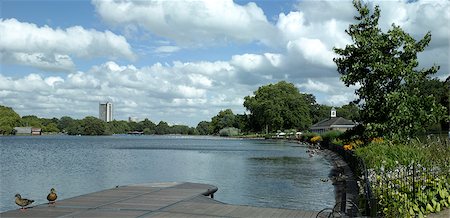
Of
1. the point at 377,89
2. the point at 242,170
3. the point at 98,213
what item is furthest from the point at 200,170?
the point at 98,213

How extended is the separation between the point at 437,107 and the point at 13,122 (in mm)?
189497

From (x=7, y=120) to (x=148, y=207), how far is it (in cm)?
18916

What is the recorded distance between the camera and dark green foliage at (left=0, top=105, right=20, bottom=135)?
181550mm

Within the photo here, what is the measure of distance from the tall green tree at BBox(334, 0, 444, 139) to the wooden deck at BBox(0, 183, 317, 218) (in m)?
11.7

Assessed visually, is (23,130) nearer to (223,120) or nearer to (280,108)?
(223,120)

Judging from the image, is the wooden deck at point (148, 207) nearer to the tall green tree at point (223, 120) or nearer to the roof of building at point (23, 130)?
the tall green tree at point (223, 120)

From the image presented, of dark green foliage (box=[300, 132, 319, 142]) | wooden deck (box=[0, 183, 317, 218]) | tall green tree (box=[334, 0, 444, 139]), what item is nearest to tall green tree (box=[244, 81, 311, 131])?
dark green foliage (box=[300, 132, 319, 142])

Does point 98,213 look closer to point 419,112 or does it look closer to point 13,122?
point 419,112

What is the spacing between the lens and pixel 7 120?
18400 centimetres

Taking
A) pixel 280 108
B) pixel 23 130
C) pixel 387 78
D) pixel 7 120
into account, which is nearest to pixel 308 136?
pixel 280 108

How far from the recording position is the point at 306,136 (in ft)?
294

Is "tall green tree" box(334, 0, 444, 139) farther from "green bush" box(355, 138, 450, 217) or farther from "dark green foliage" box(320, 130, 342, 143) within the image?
"dark green foliage" box(320, 130, 342, 143)

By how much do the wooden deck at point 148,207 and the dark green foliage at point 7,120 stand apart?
18307 centimetres

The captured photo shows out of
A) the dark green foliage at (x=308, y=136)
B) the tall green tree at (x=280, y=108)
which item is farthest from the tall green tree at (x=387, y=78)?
the tall green tree at (x=280, y=108)
